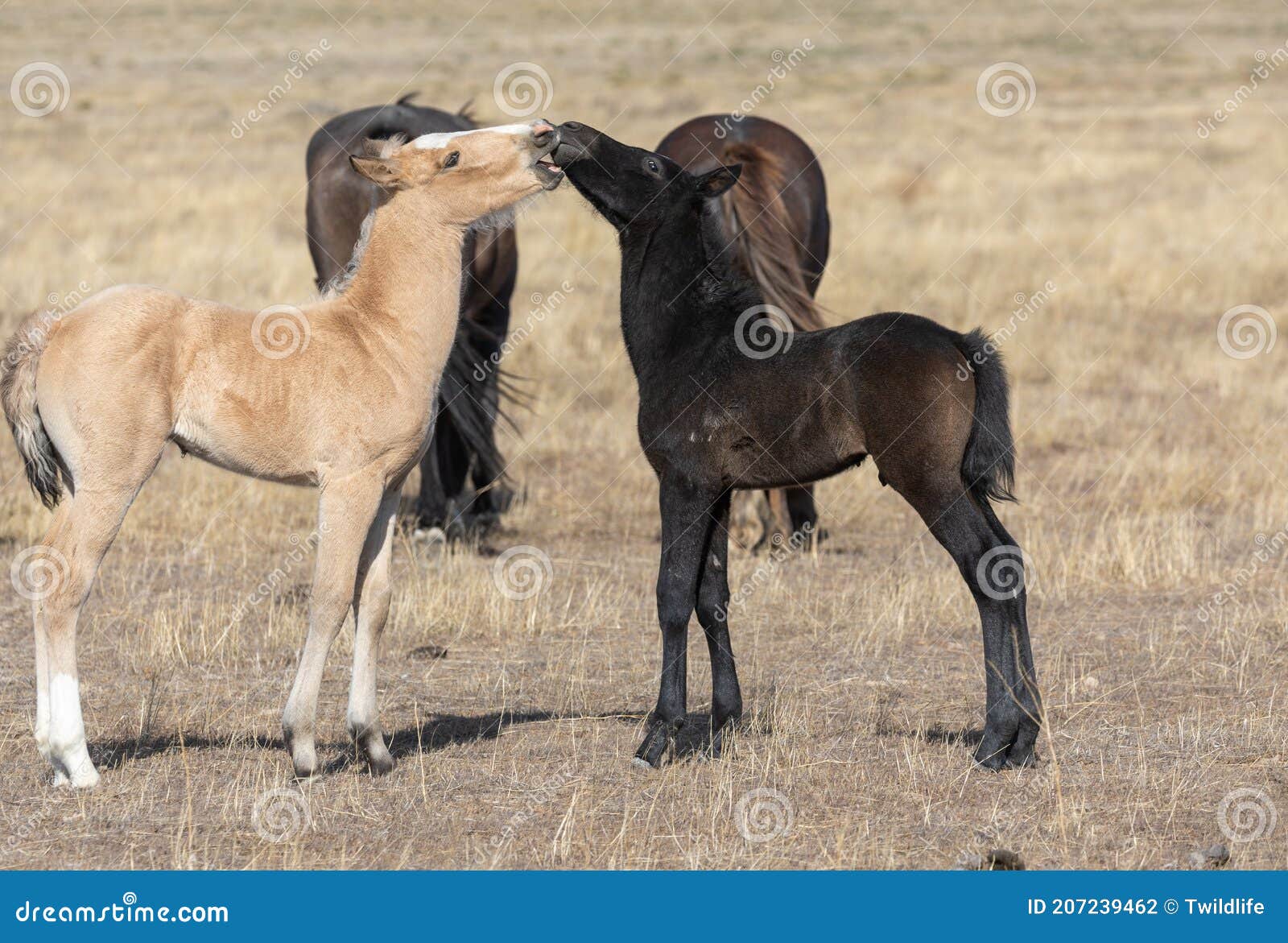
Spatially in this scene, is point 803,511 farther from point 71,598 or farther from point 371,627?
point 71,598

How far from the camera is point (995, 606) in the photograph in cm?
550

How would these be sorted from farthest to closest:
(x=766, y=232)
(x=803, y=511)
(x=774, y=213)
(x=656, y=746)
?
(x=774, y=213)
(x=766, y=232)
(x=803, y=511)
(x=656, y=746)

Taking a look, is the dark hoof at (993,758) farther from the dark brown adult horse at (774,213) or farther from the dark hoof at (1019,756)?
the dark brown adult horse at (774,213)

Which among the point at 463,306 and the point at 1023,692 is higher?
the point at 463,306

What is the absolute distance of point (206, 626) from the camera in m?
7.46

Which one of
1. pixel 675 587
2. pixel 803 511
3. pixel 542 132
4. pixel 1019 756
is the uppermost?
pixel 542 132

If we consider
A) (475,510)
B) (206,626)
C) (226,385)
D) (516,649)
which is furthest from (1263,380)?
(226,385)

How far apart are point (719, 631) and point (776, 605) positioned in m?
2.35

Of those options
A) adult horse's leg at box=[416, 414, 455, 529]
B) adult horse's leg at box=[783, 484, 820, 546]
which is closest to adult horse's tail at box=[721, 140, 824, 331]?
adult horse's leg at box=[783, 484, 820, 546]

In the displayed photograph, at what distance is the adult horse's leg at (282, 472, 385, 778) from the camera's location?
5.17m

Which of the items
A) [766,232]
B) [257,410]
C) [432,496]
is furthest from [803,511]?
[257,410]

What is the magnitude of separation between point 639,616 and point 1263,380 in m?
7.73

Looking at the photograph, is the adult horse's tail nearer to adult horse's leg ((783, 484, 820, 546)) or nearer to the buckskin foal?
adult horse's leg ((783, 484, 820, 546))

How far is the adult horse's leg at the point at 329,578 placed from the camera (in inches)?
203
